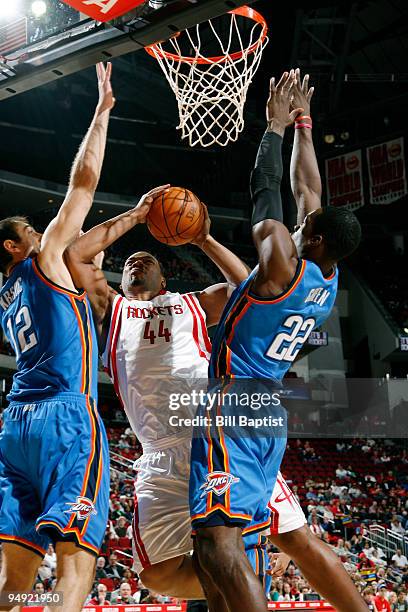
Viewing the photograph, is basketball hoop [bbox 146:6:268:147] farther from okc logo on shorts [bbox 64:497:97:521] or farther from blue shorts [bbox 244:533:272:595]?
blue shorts [bbox 244:533:272:595]

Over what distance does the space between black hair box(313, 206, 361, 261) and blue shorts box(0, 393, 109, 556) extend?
1.35 metres

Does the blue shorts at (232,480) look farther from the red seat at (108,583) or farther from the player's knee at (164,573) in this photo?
the red seat at (108,583)

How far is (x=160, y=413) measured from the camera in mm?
4047

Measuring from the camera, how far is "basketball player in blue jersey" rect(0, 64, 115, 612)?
10.7ft

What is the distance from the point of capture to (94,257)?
4.00m

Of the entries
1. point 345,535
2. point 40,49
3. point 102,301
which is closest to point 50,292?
point 102,301

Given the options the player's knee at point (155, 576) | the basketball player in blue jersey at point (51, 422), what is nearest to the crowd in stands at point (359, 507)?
the player's knee at point (155, 576)

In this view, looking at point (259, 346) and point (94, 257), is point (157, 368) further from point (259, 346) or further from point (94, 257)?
point (259, 346)

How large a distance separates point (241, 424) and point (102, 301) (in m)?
1.22

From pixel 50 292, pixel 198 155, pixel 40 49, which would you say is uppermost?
pixel 198 155

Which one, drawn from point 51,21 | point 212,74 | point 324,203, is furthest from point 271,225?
point 324,203

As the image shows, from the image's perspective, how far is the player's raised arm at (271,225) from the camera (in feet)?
11.1

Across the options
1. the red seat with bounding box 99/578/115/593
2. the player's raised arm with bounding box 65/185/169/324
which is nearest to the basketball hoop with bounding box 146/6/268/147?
the player's raised arm with bounding box 65/185/169/324

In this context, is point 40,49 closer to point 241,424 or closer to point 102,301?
point 102,301
